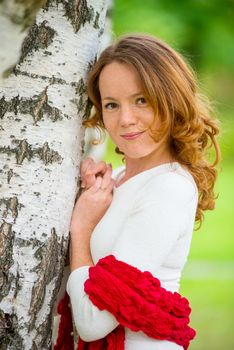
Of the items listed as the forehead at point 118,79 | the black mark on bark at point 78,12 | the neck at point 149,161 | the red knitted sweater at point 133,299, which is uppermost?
the black mark on bark at point 78,12

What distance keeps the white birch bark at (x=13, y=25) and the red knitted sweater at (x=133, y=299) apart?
602mm

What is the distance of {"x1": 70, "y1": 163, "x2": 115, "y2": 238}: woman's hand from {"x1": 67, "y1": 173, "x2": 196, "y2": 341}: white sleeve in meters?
0.14

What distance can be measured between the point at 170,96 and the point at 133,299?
0.61 m

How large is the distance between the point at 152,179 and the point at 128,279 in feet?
1.09

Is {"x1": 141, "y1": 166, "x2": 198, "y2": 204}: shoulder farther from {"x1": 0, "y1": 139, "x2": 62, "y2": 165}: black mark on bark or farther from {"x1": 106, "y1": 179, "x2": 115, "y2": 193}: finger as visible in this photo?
{"x1": 0, "y1": 139, "x2": 62, "y2": 165}: black mark on bark

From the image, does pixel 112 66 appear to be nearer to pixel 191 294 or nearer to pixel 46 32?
pixel 46 32

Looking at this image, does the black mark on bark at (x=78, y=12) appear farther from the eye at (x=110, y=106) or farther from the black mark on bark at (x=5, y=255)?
the black mark on bark at (x=5, y=255)

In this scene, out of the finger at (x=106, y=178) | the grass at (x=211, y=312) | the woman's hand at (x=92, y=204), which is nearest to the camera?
the woman's hand at (x=92, y=204)

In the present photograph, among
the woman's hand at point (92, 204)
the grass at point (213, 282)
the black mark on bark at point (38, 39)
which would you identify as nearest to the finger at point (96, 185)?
the woman's hand at point (92, 204)

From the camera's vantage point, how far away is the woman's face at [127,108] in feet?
7.26

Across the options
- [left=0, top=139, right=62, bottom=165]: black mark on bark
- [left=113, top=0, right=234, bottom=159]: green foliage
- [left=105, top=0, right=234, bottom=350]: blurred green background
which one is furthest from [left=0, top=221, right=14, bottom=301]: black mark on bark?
[left=113, top=0, right=234, bottom=159]: green foliage

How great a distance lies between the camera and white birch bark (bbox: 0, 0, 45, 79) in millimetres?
1779

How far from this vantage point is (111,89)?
225 centimetres

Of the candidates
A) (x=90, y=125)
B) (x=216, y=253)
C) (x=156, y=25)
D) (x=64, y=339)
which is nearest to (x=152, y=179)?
(x=90, y=125)
